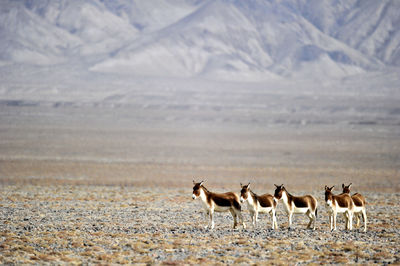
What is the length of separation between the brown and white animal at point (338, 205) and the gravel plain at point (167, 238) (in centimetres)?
49

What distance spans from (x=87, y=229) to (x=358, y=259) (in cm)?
788

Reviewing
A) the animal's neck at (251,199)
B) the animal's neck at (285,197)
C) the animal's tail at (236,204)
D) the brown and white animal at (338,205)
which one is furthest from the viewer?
the animal's tail at (236,204)

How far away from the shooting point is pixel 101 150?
52938 mm

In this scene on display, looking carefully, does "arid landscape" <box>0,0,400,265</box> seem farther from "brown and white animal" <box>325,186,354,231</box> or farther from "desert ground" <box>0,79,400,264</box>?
"brown and white animal" <box>325,186,354,231</box>

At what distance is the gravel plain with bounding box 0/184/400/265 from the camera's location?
45.6 ft

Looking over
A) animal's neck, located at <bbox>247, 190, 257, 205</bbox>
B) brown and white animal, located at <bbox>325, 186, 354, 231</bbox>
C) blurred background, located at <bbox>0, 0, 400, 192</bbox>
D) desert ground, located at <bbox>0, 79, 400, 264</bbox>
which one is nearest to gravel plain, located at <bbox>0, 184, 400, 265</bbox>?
desert ground, located at <bbox>0, 79, 400, 264</bbox>

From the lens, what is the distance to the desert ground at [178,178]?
14.7m

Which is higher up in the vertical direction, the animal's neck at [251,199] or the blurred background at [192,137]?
the blurred background at [192,137]

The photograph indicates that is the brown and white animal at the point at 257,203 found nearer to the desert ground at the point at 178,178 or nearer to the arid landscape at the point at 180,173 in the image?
the arid landscape at the point at 180,173

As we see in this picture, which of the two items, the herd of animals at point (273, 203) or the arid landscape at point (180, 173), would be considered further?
the herd of animals at point (273, 203)

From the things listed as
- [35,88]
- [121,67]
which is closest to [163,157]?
[35,88]

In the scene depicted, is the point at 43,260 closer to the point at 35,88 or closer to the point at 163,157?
the point at 163,157

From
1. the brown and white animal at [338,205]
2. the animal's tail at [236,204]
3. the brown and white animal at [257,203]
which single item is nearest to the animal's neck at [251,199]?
the brown and white animal at [257,203]

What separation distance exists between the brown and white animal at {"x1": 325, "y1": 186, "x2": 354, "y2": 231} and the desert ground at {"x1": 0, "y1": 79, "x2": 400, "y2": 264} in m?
0.52
